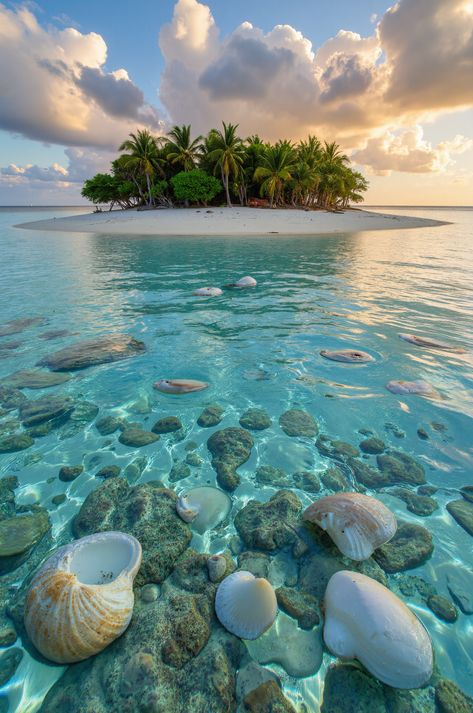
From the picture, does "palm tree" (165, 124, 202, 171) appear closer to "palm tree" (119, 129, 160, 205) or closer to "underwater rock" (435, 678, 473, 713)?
"palm tree" (119, 129, 160, 205)

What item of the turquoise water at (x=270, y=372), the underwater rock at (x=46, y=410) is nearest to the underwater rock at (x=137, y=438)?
the turquoise water at (x=270, y=372)

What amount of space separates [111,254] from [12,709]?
2443cm

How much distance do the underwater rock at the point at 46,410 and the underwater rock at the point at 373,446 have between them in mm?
4232

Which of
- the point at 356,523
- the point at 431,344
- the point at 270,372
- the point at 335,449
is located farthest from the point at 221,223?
the point at 356,523

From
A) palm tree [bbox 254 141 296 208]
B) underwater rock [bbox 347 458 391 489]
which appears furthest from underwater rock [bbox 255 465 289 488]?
palm tree [bbox 254 141 296 208]

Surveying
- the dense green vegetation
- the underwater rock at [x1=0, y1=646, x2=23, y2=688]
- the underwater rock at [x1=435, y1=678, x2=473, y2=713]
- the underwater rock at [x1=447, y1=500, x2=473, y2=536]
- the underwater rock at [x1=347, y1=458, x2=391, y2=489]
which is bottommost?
the underwater rock at [x1=347, y1=458, x2=391, y2=489]

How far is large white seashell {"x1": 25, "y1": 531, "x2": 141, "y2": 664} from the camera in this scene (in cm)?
201

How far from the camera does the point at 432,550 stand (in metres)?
2.86

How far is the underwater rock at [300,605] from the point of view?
234 centimetres

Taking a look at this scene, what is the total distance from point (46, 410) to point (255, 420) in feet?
10.3

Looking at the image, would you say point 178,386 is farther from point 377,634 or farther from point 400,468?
point 377,634

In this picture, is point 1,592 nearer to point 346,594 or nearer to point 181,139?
point 346,594

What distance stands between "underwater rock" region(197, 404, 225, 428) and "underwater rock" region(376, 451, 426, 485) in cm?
220

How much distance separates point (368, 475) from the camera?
3.72 metres
